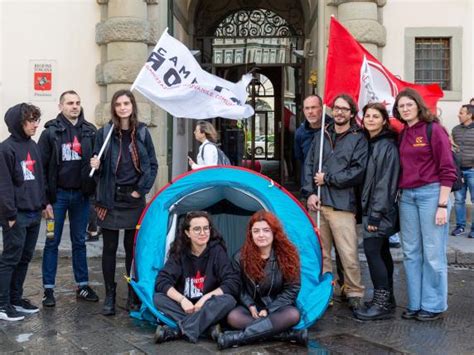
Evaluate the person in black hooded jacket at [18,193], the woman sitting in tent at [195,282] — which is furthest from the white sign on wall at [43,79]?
the woman sitting in tent at [195,282]

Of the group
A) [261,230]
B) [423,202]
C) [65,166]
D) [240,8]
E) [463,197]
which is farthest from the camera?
[240,8]

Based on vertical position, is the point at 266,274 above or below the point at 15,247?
below

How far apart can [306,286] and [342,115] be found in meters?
1.56

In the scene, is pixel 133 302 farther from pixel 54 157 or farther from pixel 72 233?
pixel 54 157

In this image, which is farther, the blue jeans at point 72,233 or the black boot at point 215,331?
the blue jeans at point 72,233

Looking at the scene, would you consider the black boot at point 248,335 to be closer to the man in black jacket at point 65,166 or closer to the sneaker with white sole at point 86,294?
the sneaker with white sole at point 86,294

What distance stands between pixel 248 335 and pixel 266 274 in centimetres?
52

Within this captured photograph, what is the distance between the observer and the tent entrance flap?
545 centimetres

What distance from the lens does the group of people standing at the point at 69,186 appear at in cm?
507

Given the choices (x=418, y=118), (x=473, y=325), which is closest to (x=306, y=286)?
(x=473, y=325)

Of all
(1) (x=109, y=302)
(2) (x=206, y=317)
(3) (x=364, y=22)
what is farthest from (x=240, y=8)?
(2) (x=206, y=317)

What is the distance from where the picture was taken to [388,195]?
16.5 ft

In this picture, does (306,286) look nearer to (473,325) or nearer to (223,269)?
(223,269)

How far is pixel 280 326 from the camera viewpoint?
4.42 meters
